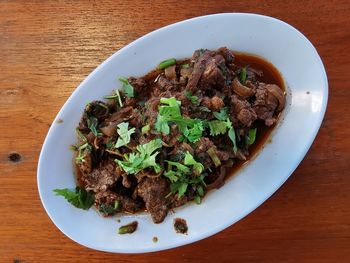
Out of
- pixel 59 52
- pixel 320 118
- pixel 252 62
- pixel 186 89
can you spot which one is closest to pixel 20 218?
pixel 59 52

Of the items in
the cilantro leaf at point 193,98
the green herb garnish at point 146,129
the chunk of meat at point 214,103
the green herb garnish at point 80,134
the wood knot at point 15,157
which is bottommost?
the wood knot at point 15,157

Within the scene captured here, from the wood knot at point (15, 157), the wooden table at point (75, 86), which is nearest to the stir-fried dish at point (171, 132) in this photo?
the wooden table at point (75, 86)

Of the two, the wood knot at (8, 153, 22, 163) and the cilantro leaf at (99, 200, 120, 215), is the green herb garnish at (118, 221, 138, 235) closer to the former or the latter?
the cilantro leaf at (99, 200, 120, 215)

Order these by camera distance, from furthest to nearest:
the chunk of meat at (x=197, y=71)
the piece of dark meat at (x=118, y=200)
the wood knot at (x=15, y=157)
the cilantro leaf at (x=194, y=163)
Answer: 1. the wood knot at (x=15, y=157)
2. the piece of dark meat at (x=118, y=200)
3. the chunk of meat at (x=197, y=71)
4. the cilantro leaf at (x=194, y=163)

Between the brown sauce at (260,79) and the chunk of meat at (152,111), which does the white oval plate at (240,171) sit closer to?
the brown sauce at (260,79)

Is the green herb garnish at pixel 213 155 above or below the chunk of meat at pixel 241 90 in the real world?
below

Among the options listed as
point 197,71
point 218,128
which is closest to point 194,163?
point 218,128

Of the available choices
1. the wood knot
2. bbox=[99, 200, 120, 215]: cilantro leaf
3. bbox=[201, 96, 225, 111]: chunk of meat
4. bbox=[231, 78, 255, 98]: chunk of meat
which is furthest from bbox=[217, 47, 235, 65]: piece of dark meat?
the wood knot

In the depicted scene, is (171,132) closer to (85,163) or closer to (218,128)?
(218,128)

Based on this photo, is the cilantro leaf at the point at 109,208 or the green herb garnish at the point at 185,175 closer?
the green herb garnish at the point at 185,175
